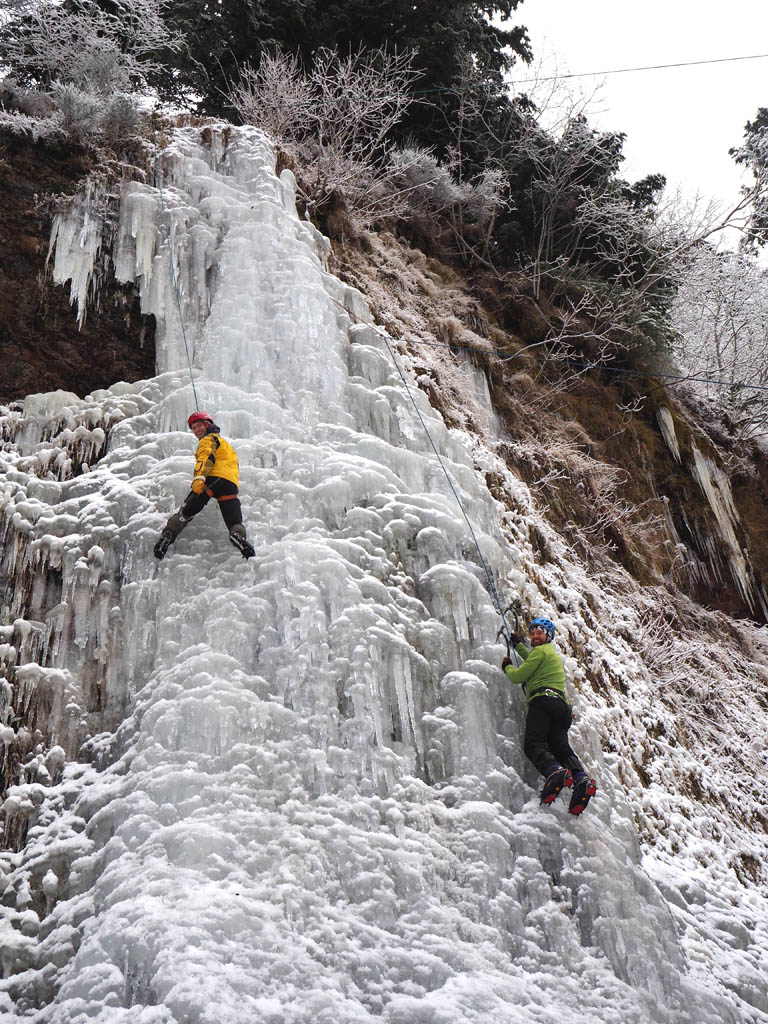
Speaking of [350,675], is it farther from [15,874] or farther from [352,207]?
[352,207]

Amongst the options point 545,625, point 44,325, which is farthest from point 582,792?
point 44,325

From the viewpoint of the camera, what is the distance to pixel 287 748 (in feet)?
16.5

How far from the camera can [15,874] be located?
15.2ft

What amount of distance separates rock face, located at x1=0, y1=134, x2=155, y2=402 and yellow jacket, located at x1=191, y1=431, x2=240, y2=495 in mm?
1823

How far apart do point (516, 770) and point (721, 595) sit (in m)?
8.22

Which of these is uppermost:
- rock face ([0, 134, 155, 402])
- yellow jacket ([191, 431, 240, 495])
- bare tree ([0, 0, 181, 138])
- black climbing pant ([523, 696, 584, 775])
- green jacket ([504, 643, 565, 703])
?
bare tree ([0, 0, 181, 138])

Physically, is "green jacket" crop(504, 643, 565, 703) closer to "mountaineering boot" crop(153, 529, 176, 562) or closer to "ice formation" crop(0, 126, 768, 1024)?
"ice formation" crop(0, 126, 768, 1024)

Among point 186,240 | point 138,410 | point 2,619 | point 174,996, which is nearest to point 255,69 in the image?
point 186,240

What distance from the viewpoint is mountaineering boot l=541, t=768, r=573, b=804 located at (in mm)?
5152

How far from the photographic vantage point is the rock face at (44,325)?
705cm

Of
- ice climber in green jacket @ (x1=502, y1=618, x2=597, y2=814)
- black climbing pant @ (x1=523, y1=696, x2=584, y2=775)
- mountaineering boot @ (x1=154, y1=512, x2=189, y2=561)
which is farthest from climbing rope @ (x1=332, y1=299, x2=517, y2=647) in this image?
mountaineering boot @ (x1=154, y1=512, x2=189, y2=561)

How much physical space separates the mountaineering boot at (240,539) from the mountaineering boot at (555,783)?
2587 mm

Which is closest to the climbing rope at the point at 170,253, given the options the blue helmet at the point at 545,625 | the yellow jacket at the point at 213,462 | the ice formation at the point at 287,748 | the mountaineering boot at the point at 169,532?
the ice formation at the point at 287,748

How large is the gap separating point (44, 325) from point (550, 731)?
5.69 m
